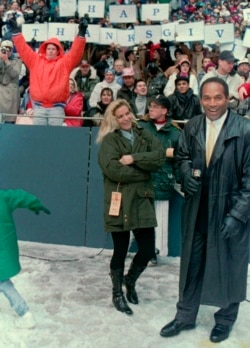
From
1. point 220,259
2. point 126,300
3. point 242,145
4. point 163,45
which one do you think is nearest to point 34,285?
point 126,300

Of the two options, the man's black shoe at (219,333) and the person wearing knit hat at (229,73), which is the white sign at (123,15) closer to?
the person wearing knit hat at (229,73)

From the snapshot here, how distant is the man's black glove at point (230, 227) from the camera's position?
4223 mm

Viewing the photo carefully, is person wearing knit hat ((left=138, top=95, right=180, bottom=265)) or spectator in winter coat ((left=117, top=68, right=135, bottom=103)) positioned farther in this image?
spectator in winter coat ((left=117, top=68, right=135, bottom=103))

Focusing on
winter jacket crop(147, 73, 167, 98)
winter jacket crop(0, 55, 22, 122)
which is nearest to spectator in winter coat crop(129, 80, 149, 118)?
winter jacket crop(147, 73, 167, 98)

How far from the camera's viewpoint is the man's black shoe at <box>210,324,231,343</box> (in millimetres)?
4544

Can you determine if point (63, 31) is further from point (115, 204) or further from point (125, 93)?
point (115, 204)

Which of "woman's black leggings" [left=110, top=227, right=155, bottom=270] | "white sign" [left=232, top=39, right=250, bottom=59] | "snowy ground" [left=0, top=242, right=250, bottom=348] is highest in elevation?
"white sign" [left=232, top=39, right=250, bottom=59]

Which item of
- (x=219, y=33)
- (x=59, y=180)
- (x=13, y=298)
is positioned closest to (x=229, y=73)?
(x=59, y=180)

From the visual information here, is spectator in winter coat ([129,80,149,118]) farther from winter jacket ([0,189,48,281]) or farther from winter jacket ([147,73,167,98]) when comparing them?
winter jacket ([0,189,48,281])

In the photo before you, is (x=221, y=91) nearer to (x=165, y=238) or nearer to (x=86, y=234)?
(x=165, y=238)

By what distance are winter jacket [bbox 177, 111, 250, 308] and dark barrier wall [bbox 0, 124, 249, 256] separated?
2198mm

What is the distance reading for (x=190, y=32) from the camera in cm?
1141

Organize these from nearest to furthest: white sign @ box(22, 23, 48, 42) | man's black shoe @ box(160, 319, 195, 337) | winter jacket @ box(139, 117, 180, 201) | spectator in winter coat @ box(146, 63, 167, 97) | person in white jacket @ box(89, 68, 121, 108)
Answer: man's black shoe @ box(160, 319, 195, 337) → winter jacket @ box(139, 117, 180, 201) → person in white jacket @ box(89, 68, 121, 108) → spectator in winter coat @ box(146, 63, 167, 97) → white sign @ box(22, 23, 48, 42)

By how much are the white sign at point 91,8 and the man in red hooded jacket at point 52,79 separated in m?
5.27
